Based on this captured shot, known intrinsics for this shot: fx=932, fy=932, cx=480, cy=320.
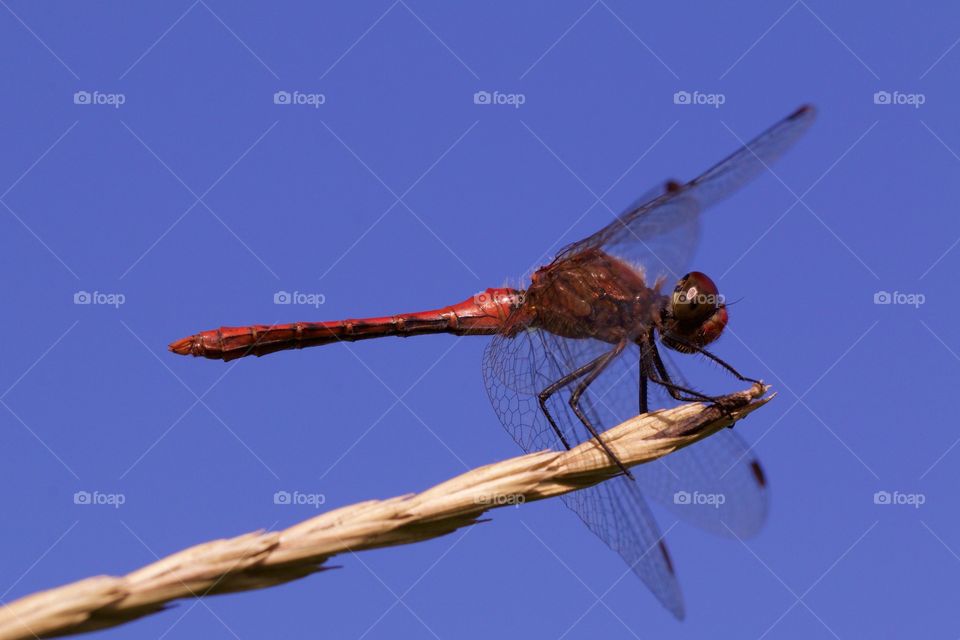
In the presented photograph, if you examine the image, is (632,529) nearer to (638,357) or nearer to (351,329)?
(638,357)

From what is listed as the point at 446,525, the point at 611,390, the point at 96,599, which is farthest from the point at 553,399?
the point at 96,599

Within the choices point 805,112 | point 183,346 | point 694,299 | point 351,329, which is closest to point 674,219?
point 694,299

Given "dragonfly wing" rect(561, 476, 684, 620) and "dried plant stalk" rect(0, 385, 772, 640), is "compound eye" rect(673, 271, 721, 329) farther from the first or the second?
"dried plant stalk" rect(0, 385, 772, 640)

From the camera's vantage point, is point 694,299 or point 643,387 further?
point 643,387

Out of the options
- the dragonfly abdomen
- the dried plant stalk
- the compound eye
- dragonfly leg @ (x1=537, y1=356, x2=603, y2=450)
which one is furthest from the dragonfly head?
the dried plant stalk

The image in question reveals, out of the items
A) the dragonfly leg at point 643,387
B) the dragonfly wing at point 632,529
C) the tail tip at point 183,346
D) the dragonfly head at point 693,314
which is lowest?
the dragonfly wing at point 632,529

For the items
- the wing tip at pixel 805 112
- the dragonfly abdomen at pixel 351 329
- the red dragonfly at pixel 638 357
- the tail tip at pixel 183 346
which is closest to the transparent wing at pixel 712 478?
the red dragonfly at pixel 638 357

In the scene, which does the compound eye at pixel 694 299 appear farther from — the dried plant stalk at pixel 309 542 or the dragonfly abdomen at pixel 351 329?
the dried plant stalk at pixel 309 542
